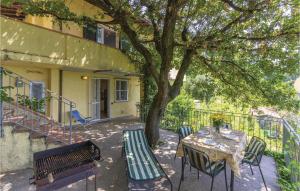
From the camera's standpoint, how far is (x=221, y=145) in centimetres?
441

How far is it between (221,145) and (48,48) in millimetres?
6529

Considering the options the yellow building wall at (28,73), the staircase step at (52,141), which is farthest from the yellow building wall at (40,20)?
the staircase step at (52,141)

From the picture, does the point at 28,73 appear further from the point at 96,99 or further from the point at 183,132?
the point at 183,132

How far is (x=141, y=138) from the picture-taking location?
576 centimetres

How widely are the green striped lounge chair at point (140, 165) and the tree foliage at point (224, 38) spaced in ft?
5.46

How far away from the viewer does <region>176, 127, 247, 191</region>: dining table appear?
3951 millimetres

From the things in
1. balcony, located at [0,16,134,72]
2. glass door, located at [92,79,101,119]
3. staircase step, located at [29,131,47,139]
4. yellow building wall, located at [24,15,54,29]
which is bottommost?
staircase step, located at [29,131,47,139]

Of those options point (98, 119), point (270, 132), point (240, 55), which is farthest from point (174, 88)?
point (98, 119)

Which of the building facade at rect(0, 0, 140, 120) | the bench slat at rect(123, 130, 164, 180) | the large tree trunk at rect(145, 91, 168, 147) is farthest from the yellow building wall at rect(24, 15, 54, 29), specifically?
the bench slat at rect(123, 130, 164, 180)

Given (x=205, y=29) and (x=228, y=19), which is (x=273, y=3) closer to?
(x=228, y=19)

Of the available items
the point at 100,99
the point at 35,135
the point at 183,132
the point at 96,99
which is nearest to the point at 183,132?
the point at 183,132

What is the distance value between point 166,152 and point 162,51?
10.8 feet

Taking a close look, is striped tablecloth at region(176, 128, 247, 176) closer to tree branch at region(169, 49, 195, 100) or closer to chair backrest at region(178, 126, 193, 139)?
chair backrest at region(178, 126, 193, 139)

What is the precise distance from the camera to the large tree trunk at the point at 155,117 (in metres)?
7.07
